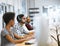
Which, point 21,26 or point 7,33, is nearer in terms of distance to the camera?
point 7,33

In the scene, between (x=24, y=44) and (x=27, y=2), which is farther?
(x=27, y=2)

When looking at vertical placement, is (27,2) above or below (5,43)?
above

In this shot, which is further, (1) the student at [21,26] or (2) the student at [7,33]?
(1) the student at [21,26]

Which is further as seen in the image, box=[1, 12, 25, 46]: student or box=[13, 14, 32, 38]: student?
box=[13, 14, 32, 38]: student

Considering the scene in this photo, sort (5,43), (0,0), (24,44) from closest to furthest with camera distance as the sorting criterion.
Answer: (5,43)
(24,44)
(0,0)

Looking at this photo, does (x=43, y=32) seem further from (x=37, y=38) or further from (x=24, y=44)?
(x=24, y=44)

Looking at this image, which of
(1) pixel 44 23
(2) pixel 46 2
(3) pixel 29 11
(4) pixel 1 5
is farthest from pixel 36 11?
(1) pixel 44 23

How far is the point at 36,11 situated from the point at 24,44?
13.6 ft

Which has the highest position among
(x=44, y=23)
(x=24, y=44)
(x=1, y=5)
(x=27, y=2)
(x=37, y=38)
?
(x=27, y=2)

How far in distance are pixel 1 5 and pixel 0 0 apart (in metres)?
0.12

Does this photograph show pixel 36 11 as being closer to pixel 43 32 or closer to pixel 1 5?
pixel 1 5

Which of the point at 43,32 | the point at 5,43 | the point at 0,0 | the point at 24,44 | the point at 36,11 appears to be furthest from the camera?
the point at 36,11

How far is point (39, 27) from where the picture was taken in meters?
1.18

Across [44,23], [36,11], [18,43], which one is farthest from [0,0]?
[36,11]
